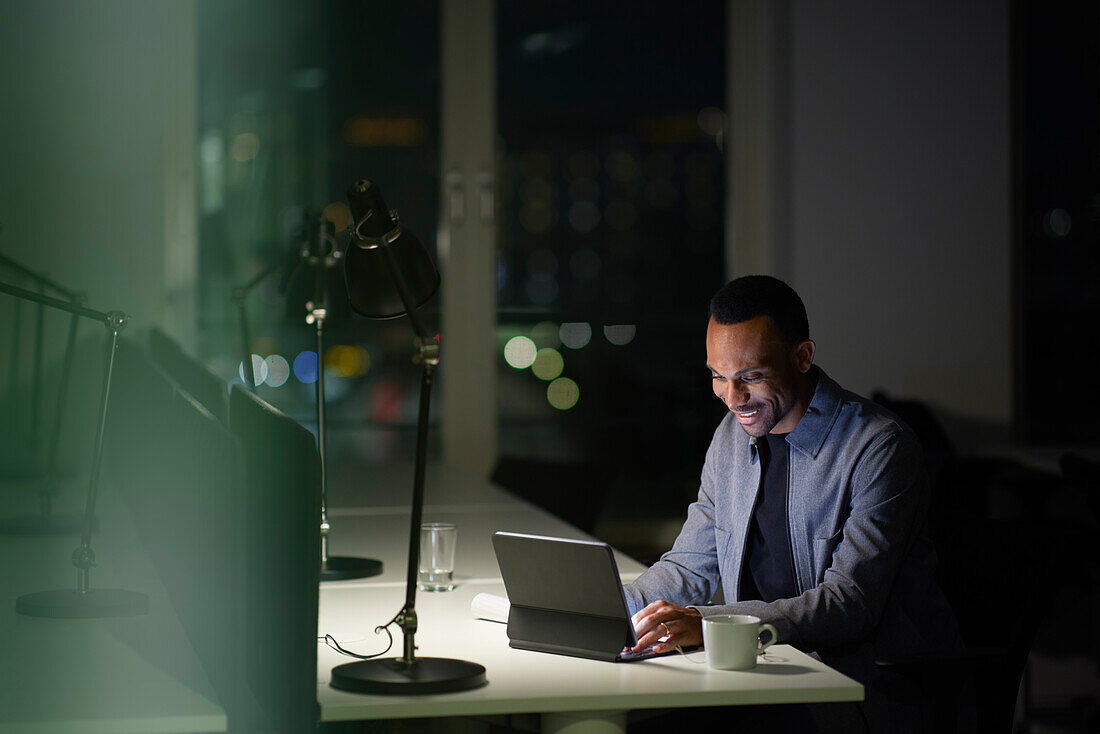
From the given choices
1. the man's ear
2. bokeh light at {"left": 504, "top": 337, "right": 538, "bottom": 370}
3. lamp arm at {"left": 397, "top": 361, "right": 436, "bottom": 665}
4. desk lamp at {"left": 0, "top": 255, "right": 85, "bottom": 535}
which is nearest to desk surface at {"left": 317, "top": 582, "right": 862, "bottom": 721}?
lamp arm at {"left": 397, "top": 361, "right": 436, "bottom": 665}

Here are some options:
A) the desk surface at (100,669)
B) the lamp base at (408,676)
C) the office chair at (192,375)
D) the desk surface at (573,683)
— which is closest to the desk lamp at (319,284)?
the office chair at (192,375)

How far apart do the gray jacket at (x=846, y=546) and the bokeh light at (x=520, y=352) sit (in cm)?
275

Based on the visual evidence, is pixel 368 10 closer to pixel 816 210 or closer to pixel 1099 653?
pixel 816 210

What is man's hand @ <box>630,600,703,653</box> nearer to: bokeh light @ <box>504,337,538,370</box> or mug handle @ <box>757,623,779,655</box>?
mug handle @ <box>757,623,779,655</box>

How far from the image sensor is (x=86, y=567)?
213 cm

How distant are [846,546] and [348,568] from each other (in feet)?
3.44

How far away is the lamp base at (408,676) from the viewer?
5.13ft

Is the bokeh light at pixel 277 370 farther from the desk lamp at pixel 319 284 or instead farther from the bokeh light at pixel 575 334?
the desk lamp at pixel 319 284

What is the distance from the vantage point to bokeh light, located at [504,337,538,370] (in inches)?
196

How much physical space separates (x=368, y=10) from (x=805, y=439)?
330cm

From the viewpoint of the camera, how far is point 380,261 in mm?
1832

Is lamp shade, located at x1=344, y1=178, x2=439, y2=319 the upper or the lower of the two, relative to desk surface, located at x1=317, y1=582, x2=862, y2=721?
upper

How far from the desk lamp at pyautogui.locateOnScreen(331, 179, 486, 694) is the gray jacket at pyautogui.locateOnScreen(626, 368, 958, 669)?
0.47 metres

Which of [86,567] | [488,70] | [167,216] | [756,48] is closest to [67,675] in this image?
[86,567]
